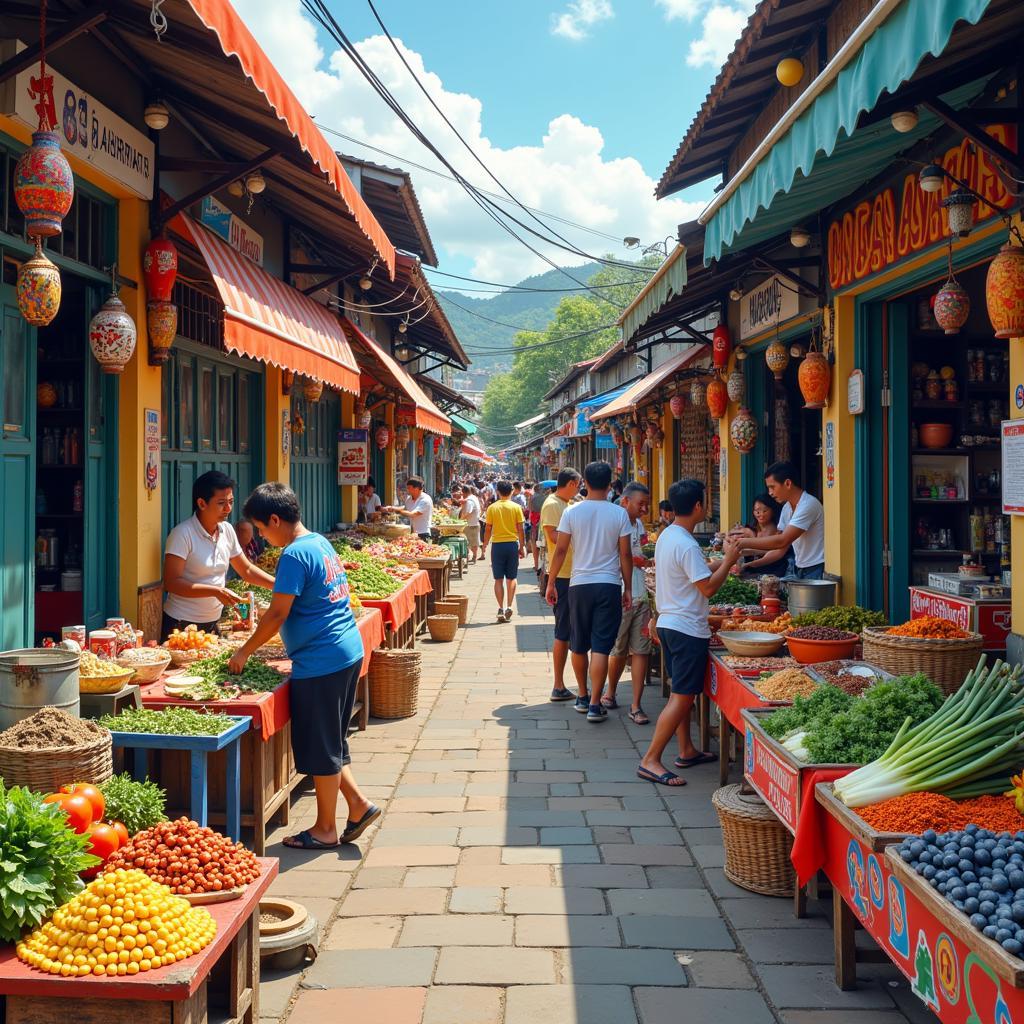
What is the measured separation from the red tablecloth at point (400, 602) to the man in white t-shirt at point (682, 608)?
9.74 feet

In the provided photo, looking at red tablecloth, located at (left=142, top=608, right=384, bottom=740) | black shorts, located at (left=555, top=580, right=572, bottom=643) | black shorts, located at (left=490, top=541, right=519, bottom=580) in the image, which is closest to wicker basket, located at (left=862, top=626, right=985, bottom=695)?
red tablecloth, located at (left=142, top=608, right=384, bottom=740)

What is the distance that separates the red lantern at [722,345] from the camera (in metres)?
12.0

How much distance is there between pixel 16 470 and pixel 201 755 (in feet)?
6.19

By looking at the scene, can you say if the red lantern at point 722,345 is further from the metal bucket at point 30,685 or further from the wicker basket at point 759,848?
the metal bucket at point 30,685

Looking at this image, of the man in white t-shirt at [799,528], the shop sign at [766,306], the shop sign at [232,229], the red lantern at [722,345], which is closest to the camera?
the shop sign at [232,229]

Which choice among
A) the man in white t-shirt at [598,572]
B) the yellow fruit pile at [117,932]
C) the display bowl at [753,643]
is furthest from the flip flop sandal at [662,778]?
the yellow fruit pile at [117,932]

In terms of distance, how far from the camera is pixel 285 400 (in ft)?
34.6

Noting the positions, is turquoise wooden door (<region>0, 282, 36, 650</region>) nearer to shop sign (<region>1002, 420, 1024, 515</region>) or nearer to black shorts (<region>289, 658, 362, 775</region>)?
black shorts (<region>289, 658, 362, 775</region>)

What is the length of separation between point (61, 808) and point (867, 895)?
299 cm

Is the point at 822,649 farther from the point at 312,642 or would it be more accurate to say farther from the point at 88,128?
the point at 88,128

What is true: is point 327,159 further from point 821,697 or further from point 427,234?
point 427,234

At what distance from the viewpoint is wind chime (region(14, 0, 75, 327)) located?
411 cm

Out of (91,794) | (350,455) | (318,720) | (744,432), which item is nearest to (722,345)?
(744,432)

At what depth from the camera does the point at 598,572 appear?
8117 mm
